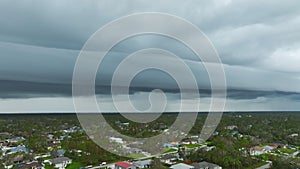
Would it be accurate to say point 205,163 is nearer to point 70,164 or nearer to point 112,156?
point 112,156

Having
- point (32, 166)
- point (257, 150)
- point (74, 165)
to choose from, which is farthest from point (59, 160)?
point (257, 150)

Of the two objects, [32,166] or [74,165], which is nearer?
[32,166]

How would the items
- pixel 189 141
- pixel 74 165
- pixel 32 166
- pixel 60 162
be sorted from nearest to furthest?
1. pixel 32 166
2. pixel 60 162
3. pixel 74 165
4. pixel 189 141

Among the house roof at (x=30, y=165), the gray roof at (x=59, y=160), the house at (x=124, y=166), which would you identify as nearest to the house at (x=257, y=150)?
the house at (x=124, y=166)

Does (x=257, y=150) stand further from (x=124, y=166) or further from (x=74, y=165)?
(x=74, y=165)

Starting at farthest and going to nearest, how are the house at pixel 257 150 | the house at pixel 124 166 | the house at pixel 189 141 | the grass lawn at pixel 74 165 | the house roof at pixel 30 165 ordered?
the house at pixel 189 141 → the house at pixel 257 150 → the grass lawn at pixel 74 165 → the house roof at pixel 30 165 → the house at pixel 124 166

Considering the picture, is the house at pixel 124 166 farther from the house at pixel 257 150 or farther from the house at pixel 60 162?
the house at pixel 257 150

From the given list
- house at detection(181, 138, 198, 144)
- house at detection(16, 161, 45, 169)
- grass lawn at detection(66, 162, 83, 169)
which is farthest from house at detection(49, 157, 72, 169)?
house at detection(181, 138, 198, 144)

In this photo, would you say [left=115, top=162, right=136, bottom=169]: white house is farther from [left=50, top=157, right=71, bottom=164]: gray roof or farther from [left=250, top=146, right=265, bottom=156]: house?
[left=250, top=146, right=265, bottom=156]: house
